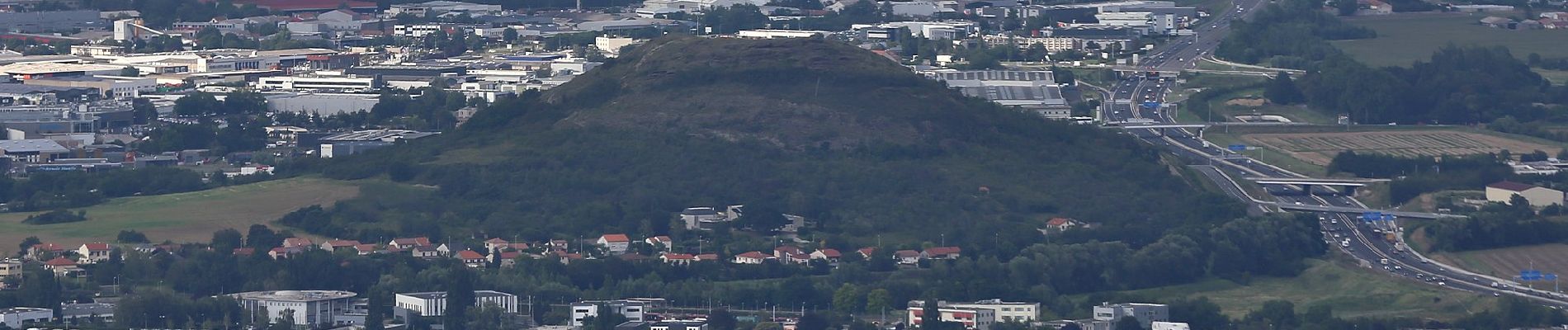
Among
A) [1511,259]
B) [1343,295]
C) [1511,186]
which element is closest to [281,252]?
[1343,295]

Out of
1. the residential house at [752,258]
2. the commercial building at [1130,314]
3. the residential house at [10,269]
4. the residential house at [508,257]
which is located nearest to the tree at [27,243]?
the residential house at [10,269]

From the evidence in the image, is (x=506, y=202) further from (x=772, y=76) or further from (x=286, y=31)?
(x=286, y=31)

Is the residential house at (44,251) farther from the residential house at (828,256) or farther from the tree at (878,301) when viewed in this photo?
the tree at (878,301)

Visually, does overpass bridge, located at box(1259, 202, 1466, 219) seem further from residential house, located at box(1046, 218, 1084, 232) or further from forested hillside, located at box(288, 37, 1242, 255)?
residential house, located at box(1046, 218, 1084, 232)

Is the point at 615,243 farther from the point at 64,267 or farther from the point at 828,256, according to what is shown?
the point at 64,267

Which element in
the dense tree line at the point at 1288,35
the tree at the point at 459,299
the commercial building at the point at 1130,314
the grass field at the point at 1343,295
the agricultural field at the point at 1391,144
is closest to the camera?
the tree at the point at 459,299
